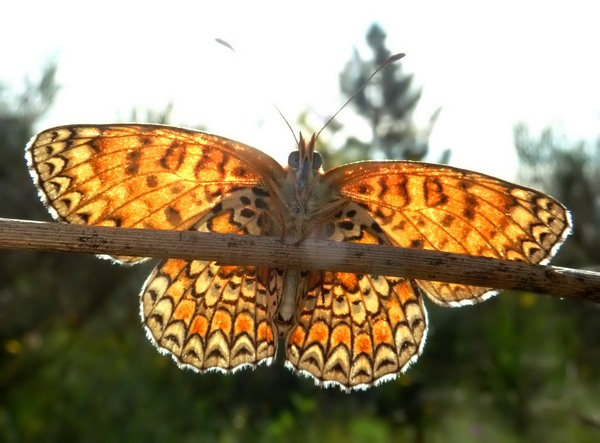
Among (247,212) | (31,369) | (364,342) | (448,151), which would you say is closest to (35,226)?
(247,212)

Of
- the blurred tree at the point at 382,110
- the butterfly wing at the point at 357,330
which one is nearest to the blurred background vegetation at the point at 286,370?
the blurred tree at the point at 382,110

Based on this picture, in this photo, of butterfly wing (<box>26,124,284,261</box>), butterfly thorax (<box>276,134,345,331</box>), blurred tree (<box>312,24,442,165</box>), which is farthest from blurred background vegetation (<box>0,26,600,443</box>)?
butterfly wing (<box>26,124,284,261</box>)

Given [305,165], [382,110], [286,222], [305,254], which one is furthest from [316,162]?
[382,110]

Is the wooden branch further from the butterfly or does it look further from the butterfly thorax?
the butterfly thorax

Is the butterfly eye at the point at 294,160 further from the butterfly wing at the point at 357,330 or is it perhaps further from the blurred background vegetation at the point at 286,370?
the blurred background vegetation at the point at 286,370

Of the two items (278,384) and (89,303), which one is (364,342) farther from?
(89,303)

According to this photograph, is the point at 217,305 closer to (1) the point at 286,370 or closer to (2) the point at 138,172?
(2) the point at 138,172
